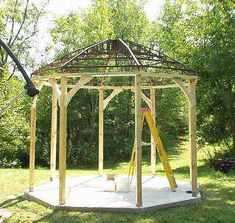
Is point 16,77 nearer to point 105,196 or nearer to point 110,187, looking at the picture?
point 110,187

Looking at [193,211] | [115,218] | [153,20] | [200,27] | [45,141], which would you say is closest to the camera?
[115,218]

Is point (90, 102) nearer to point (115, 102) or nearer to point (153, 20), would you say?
point (115, 102)

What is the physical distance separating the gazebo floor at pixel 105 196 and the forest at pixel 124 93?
6.61 meters

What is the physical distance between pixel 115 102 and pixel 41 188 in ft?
49.6

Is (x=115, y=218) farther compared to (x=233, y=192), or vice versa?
(x=233, y=192)

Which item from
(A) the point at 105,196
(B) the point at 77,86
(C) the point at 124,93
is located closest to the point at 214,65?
(A) the point at 105,196

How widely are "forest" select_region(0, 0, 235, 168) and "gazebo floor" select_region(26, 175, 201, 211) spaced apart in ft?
21.7

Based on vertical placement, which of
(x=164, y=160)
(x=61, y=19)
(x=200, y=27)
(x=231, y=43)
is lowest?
(x=164, y=160)

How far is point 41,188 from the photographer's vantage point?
9188mm

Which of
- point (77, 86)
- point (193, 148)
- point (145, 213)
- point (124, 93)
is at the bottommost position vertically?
point (145, 213)

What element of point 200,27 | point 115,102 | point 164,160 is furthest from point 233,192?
point 115,102

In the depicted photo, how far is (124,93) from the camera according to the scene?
80.8 ft

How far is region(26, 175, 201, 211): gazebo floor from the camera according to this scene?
7359mm

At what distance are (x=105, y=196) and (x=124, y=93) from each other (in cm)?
1666
